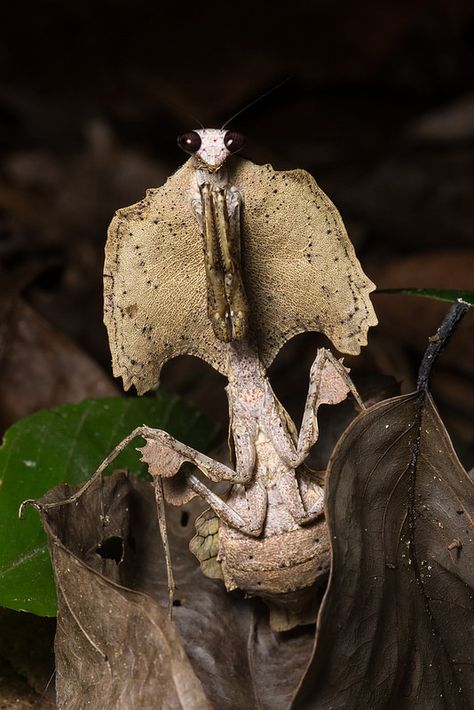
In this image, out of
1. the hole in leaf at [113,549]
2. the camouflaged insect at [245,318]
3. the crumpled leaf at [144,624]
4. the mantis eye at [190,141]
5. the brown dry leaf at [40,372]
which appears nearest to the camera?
the crumpled leaf at [144,624]

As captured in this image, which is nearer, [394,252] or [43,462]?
[43,462]

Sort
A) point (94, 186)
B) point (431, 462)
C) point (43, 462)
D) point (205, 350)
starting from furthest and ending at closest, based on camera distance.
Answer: point (94, 186) → point (43, 462) → point (205, 350) → point (431, 462)

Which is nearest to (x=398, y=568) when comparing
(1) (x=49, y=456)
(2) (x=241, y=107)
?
(1) (x=49, y=456)

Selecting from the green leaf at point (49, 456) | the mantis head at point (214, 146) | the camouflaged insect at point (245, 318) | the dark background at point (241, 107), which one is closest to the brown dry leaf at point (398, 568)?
the camouflaged insect at point (245, 318)

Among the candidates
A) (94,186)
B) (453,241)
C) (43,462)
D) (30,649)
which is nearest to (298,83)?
(94,186)

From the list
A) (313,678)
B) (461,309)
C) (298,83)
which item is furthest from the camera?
(298,83)

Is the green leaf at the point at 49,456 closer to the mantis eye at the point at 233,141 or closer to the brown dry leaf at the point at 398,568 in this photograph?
the brown dry leaf at the point at 398,568

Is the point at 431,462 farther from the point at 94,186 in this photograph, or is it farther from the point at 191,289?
the point at 94,186
